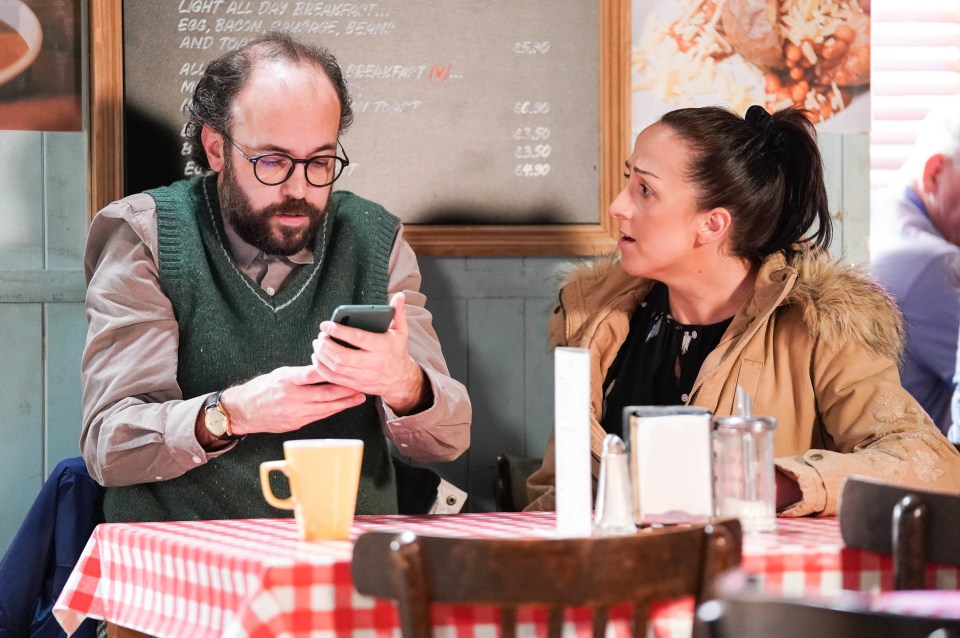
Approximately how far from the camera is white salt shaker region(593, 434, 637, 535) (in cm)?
154

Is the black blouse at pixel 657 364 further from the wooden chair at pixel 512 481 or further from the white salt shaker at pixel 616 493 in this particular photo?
the white salt shaker at pixel 616 493

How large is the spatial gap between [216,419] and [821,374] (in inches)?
44.1

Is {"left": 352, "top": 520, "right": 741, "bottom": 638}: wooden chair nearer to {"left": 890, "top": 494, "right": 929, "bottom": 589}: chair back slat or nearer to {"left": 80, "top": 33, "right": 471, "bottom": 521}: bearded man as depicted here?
{"left": 890, "top": 494, "right": 929, "bottom": 589}: chair back slat

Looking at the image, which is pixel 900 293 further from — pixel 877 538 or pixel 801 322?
pixel 877 538

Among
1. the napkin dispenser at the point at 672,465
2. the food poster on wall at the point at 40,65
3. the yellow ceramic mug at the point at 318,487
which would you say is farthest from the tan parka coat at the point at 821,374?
the food poster on wall at the point at 40,65

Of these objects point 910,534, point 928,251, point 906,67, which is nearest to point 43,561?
point 910,534

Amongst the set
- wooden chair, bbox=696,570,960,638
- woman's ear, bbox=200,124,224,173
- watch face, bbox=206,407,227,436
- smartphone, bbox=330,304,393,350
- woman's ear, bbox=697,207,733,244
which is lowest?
wooden chair, bbox=696,570,960,638

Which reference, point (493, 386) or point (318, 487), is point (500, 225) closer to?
point (493, 386)

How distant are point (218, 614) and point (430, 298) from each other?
1.47 m

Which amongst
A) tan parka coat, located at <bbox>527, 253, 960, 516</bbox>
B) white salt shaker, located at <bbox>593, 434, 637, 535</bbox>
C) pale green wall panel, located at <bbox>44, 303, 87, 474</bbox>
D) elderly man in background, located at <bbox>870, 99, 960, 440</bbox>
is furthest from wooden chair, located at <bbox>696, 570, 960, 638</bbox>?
elderly man in background, located at <bbox>870, 99, 960, 440</bbox>

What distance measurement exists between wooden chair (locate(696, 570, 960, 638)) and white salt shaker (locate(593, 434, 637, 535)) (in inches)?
21.4

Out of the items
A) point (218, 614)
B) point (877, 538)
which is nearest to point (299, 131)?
point (218, 614)

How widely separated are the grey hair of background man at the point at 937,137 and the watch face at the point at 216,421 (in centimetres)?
208

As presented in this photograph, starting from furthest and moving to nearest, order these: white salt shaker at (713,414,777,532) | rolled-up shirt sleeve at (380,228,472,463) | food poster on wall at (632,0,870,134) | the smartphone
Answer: food poster on wall at (632,0,870,134)
rolled-up shirt sleeve at (380,228,472,463)
the smartphone
white salt shaker at (713,414,777,532)
